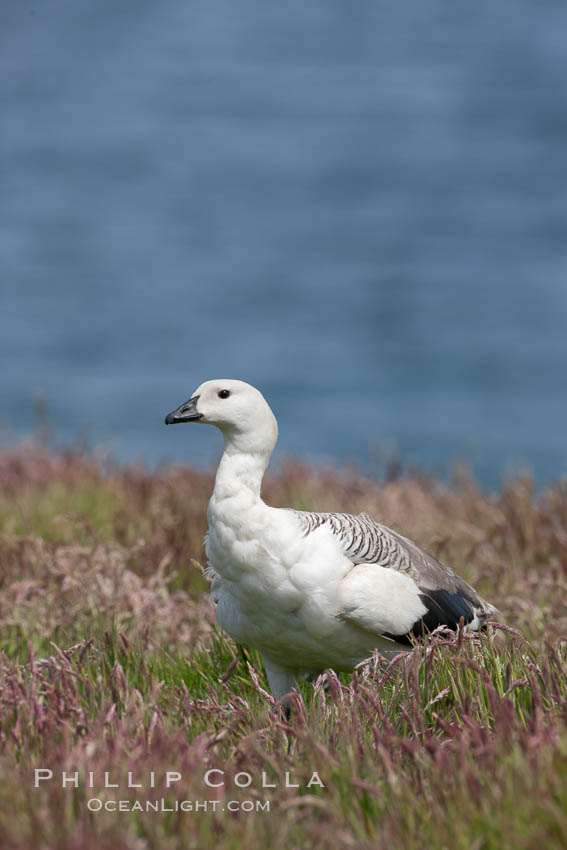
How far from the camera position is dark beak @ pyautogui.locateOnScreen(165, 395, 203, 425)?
4.71 m

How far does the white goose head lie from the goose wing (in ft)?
1.31

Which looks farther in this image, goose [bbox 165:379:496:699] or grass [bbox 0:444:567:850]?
goose [bbox 165:379:496:699]

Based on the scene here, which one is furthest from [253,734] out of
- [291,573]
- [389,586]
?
[389,586]

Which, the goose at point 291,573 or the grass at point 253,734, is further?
the goose at point 291,573

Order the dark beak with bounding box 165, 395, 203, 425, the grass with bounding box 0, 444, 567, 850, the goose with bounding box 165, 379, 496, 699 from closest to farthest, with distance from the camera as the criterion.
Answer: the grass with bounding box 0, 444, 567, 850, the goose with bounding box 165, 379, 496, 699, the dark beak with bounding box 165, 395, 203, 425

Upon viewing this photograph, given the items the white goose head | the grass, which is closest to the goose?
the white goose head

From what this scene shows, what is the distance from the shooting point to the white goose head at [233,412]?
15.5 feet

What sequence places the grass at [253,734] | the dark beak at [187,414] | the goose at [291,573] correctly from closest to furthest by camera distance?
the grass at [253,734] → the goose at [291,573] → the dark beak at [187,414]

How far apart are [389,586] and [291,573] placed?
47 cm

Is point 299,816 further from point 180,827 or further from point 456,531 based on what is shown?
point 456,531

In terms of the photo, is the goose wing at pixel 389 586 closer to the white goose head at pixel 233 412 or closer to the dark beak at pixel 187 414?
the white goose head at pixel 233 412

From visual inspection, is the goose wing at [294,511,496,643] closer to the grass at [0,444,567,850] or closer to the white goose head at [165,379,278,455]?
the grass at [0,444,567,850]

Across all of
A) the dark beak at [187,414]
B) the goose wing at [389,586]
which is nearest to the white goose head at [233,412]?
the dark beak at [187,414]

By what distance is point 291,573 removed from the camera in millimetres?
4523
